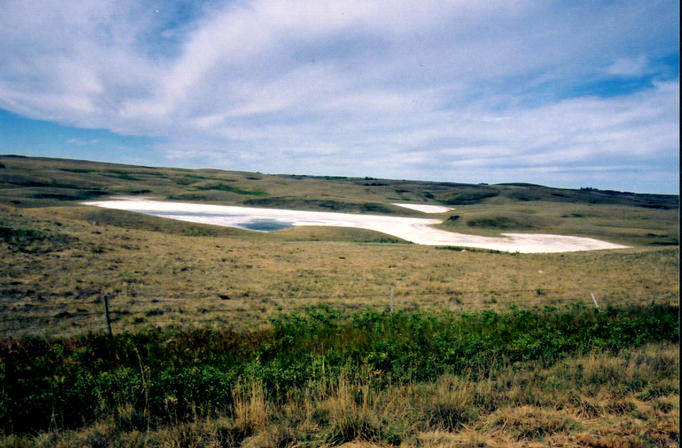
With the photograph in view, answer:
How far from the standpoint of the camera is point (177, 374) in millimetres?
6441

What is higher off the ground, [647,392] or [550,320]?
[647,392]

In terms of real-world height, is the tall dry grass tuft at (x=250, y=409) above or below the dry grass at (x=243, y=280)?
above

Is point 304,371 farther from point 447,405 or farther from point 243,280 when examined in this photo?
point 243,280

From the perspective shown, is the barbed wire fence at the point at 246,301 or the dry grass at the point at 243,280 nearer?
the barbed wire fence at the point at 246,301

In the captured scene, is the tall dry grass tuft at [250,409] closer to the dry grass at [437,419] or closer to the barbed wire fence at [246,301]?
the dry grass at [437,419]

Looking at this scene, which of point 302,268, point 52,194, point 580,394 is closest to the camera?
point 580,394

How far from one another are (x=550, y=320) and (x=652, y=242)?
76542 mm

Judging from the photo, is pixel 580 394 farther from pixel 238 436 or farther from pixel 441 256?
pixel 441 256

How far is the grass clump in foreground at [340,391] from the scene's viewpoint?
15.7 feet

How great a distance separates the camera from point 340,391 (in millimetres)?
5457

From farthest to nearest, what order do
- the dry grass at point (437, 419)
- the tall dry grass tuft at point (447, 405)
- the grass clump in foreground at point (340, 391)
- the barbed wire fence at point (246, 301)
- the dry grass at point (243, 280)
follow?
the dry grass at point (243, 280) → the barbed wire fence at point (246, 301) → the tall dry grass tuft at point (447, 405) → the grass clump in foreground at point (340, 391) → the dry grass at point (437, 419)

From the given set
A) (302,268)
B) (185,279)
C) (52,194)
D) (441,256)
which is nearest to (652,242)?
(441,256)

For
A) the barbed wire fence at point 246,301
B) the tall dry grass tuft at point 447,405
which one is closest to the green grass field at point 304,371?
the tall dry grass tuft at point 447,405

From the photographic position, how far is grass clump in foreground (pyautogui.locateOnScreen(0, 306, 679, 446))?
4.79 metres
